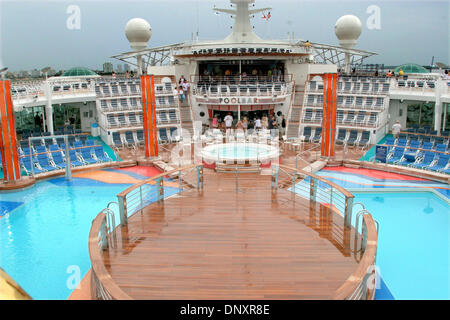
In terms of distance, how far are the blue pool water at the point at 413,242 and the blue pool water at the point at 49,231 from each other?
563cm

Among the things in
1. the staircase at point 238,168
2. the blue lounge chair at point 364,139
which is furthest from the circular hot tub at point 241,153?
the blue lounge chair at point 364,139

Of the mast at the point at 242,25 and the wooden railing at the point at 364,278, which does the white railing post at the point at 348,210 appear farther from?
the mast at the point at 242,25

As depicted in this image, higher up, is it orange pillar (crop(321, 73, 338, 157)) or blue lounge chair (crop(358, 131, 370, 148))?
orange pillar (crop(321, 73, 338, 157))

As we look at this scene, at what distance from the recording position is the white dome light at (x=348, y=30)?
26.1 m

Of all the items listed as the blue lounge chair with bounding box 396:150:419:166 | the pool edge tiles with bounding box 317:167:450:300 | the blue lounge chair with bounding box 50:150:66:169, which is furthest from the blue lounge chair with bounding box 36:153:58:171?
the blue lounge chair with bounding box 396:150:419:166

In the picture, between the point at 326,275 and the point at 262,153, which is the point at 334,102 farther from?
the point at 326,275

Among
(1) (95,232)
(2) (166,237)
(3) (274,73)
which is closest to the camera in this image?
(1) (95,232)

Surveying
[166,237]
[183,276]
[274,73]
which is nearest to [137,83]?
[274,73]

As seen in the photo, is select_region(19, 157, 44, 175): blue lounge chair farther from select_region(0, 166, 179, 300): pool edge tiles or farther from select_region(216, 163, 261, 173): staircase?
select_region(216, 163, 261, 173): staircase

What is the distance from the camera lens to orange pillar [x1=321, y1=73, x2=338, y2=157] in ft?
45.2

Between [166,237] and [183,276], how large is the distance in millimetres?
1462

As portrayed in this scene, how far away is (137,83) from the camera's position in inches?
852

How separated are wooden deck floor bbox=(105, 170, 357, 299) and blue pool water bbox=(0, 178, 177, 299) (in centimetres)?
124

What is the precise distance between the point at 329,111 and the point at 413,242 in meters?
6.84
